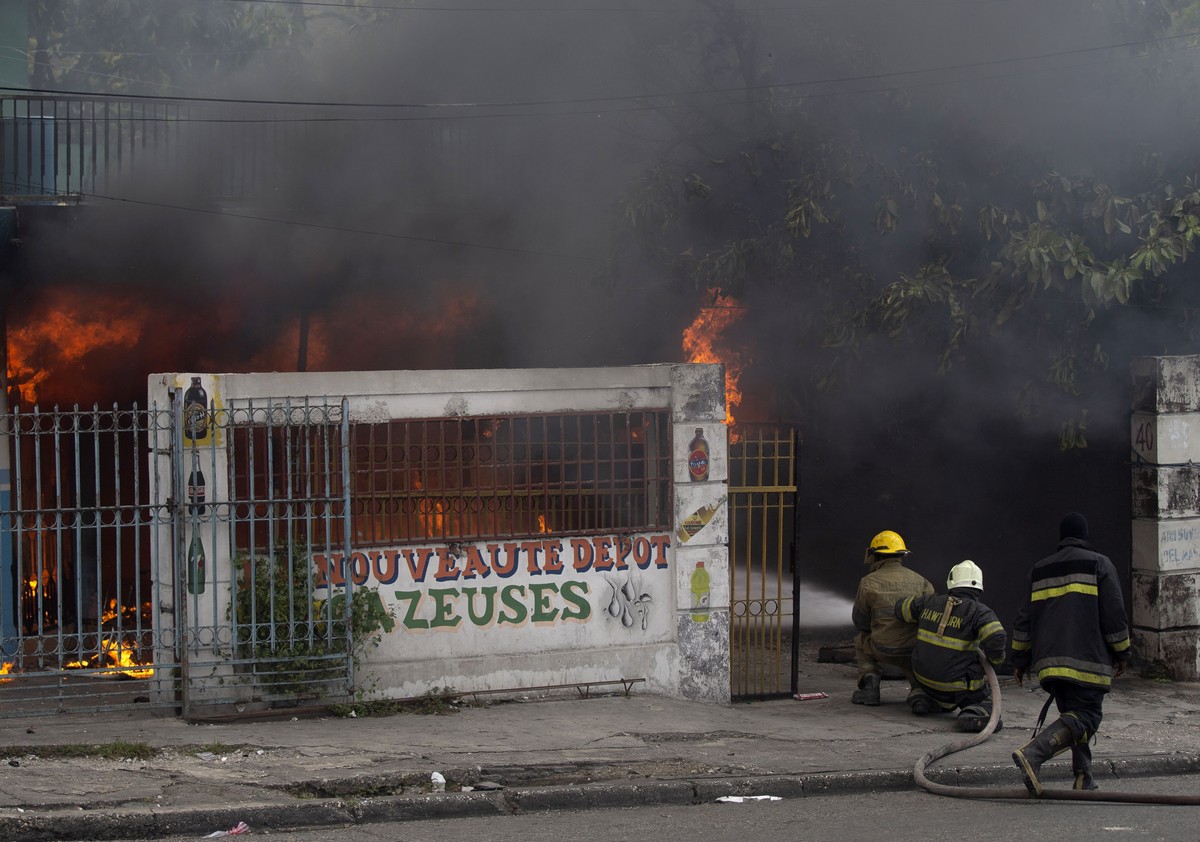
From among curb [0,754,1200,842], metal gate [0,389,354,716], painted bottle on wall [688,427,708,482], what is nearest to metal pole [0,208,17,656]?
metal gate [0,389,354,716]

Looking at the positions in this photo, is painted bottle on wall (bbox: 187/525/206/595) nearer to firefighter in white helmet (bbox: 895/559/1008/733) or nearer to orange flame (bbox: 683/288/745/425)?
firefighter in white helmet (bbox: 895/559/1008/733)

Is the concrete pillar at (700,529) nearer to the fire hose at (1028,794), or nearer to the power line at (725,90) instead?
the fire hose at (1028,794)

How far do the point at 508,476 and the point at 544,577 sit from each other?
73 centimetres

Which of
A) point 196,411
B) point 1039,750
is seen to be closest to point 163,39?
point 196,411

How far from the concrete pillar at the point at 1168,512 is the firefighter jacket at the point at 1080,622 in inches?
149

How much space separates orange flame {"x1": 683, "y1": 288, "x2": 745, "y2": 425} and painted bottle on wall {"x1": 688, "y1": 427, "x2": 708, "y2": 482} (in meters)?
4.11

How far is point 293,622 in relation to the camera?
768 cm

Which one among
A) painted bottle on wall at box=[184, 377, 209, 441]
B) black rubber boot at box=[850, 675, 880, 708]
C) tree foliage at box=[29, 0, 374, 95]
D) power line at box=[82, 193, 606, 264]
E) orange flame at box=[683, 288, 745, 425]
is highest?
tree foliage at box=[29, 0, 374, 95]

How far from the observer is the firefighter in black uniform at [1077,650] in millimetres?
6422

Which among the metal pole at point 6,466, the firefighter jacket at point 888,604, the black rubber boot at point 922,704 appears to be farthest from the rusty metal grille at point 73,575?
the black rubber boot at point 922,704

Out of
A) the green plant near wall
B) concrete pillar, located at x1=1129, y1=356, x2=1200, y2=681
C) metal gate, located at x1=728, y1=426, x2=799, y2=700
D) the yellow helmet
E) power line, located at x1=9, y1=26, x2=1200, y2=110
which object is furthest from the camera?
power line, located at x1=9, y1=26, x2=1200, y2=110

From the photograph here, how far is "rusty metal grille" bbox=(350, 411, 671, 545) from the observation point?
807 centimetres

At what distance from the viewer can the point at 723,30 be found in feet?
40.1

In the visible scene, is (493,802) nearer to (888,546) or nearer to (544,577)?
(544,577)
